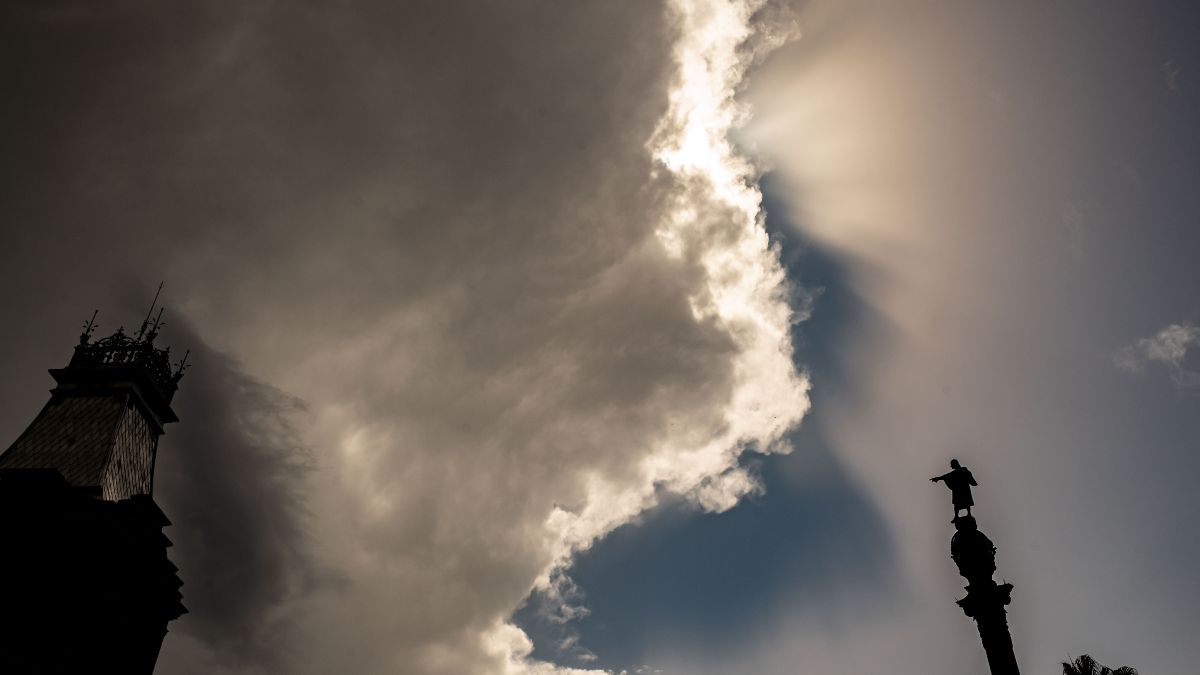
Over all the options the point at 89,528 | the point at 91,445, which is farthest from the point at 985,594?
the point at 91,445

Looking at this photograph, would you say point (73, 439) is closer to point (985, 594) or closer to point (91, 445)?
point (91, 445)

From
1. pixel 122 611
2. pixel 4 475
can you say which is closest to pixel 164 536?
pixel 122 611

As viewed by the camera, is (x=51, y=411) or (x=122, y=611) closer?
(x=122, y=611)

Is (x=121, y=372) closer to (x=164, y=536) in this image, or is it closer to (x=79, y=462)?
(x=79, y=462)

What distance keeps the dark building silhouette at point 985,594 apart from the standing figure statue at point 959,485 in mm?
420

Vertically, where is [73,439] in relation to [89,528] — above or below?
above

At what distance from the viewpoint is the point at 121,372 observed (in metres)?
37.1

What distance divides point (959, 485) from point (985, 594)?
8.45ft

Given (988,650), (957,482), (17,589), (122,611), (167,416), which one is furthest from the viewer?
(167,416)

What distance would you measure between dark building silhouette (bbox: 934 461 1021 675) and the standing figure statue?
420 millimetres

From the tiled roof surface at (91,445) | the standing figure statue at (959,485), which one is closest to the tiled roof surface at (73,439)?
the tiled roof surface at (91,445)

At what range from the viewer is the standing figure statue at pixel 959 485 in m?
16.4

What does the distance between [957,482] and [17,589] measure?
31265mm

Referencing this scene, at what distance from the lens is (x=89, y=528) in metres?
27.5
